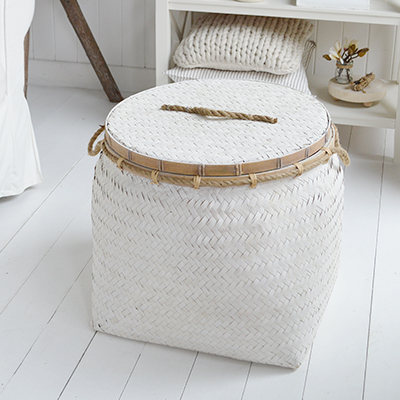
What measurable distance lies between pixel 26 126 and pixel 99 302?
2.18ft

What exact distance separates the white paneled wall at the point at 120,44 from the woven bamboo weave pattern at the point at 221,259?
111cm

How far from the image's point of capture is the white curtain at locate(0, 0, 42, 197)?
5.03 ft

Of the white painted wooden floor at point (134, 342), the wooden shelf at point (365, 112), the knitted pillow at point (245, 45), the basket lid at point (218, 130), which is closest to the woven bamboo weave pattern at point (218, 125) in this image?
the basket lid at point (218, 130)

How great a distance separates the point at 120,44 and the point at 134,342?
4.69ft

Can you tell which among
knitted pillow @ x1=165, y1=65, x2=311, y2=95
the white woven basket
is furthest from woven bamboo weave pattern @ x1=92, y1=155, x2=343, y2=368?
knitted pillow @ x1=165, y1=65, x2=311, y2=95

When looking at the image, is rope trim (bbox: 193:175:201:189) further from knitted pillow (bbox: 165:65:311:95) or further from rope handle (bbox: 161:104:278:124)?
knitted pillow (bbox: 165:65:311:95)

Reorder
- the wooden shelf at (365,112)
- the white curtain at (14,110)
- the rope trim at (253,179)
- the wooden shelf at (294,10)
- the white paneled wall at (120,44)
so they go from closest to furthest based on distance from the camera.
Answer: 1. the rope trim at (253,179)
2. the white curtain at (14,110)
3. the wooden shelf at (294,10)
4. the wooden shelf at (365,112)
5. the white paneled wall at (120,44)

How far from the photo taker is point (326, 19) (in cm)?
177

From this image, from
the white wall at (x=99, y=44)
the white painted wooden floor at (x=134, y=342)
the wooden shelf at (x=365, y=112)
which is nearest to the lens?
the white painted wooden floor at (x=134, y=342)

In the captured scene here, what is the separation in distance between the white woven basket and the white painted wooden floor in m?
0.04

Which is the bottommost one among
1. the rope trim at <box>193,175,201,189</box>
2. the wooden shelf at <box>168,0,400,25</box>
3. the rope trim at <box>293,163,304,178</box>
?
the rope trim at <box>193,175,201,189</box>

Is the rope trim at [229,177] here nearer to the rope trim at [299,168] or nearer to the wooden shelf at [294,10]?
the rope trim at [299,168]

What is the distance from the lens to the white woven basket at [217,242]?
3.40ft

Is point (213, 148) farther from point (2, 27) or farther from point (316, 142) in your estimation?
point (2, 27)
